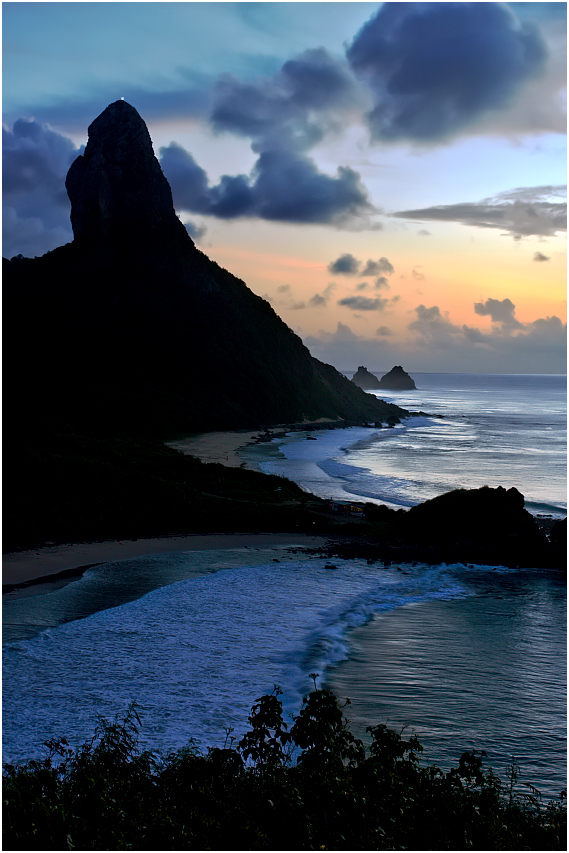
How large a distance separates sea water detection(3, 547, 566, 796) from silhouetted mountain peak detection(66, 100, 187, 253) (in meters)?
98.2

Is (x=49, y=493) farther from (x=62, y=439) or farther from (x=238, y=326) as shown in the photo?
(x=238, y=326)

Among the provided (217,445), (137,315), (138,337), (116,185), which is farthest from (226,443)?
(116,185)

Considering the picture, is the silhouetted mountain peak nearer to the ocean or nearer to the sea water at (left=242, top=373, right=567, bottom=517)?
the sea water at (left=242, top=373, right=567, bottom=517)

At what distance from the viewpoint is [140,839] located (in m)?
8.14

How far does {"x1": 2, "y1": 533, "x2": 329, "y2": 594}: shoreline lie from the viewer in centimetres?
2469

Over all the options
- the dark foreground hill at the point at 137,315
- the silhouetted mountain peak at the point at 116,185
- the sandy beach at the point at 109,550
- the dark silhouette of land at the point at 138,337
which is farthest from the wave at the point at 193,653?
the silhouetted mountain peak at the point at 116,185

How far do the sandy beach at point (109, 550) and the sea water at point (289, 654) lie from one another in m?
1.76

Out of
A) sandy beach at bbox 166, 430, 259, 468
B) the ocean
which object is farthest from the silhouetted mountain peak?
the ocean

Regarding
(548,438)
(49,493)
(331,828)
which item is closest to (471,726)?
(331,828)

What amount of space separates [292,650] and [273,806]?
980 cm

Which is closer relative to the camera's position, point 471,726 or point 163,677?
point 471,726

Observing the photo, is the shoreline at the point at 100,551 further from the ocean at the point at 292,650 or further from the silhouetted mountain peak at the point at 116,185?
the silhouetted mountain peak at the point at 116,185

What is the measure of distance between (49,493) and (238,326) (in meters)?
88.6

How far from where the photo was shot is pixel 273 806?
29.0 ft
